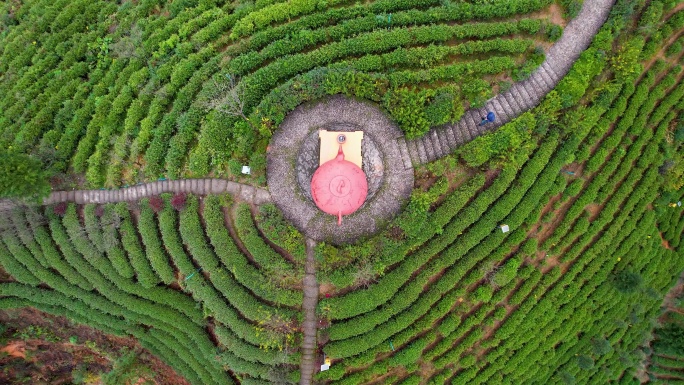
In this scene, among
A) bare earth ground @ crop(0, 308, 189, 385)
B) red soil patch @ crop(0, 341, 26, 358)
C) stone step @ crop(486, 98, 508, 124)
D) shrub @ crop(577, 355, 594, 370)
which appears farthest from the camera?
shrub @ crop(577, 355, 594, 370)

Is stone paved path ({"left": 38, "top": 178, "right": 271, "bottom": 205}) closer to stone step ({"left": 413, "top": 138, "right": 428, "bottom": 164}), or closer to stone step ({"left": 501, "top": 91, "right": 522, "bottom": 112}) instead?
stone step ({"left": 413, "top": 138, "right": 428, "bottom": 164})

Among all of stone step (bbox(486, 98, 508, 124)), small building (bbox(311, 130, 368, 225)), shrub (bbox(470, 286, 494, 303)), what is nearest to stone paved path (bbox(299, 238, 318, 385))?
small building (bbox(311, 130, 368, 225))

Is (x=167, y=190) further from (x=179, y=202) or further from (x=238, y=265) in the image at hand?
(x=238, y=265)

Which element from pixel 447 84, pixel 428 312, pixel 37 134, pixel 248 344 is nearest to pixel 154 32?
pixel 37 134

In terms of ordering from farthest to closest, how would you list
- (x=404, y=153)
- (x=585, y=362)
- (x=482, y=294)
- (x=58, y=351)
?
(x=585, y=362)
(x=58, y=351)
(x=482, y=294)
(x=404, y=153)

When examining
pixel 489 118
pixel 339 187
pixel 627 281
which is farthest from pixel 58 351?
pixel 627 281

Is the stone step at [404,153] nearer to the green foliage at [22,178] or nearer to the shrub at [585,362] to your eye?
the green foliage at [22,178]

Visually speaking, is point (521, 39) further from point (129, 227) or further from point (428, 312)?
point (129, 227)
